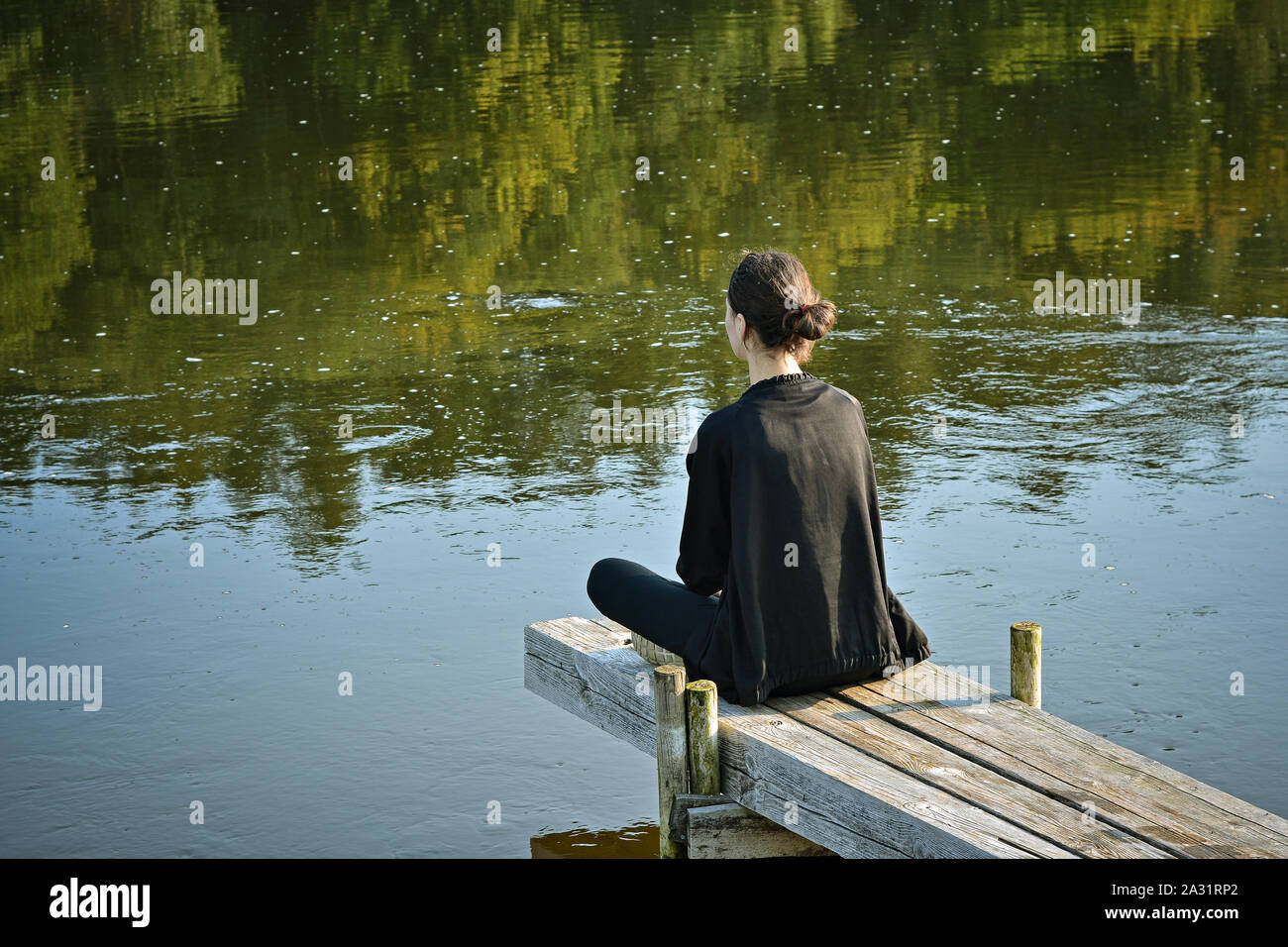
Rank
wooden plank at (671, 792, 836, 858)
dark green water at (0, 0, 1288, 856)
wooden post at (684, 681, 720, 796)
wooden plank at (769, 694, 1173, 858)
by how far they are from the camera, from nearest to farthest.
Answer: wooden plank at (769, 694, 1173, 858) → wooden post at (684, 681, 720, 796) → wooden plank at (671, 792, 836, 858) → dark green water at (0, 0, 1288, 856)

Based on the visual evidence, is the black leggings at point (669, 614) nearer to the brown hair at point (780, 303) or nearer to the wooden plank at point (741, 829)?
the wooden plank at point (741, 829)

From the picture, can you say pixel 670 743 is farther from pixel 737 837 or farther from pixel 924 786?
pixel 924 786

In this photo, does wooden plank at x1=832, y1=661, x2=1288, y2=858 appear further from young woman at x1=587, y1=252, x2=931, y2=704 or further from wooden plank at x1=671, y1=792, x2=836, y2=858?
wooden plank at x1=671, y1=792, x2=836, y2=858

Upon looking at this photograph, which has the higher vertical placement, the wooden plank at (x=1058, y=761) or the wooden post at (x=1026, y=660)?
the wooden post at (x=1026, y=660)

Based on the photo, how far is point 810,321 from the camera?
16.0 feet

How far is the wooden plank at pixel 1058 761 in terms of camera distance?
4.21m

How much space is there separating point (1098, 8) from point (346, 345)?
25.1m

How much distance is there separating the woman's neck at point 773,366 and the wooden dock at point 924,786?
0.97m

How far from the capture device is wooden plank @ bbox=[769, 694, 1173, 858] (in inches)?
165

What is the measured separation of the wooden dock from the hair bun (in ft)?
3.66

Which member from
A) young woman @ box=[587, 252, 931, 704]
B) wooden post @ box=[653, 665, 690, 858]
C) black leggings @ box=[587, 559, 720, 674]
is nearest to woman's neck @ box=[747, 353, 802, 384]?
young woman @ box=[587, 252, 931, 704]

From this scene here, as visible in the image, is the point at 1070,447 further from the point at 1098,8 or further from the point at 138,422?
the point at 1098,8

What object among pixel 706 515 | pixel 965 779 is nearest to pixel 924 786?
pixel 965 779

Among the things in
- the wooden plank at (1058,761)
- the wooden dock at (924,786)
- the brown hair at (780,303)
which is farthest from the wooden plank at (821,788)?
the brown hair at (780,303)
